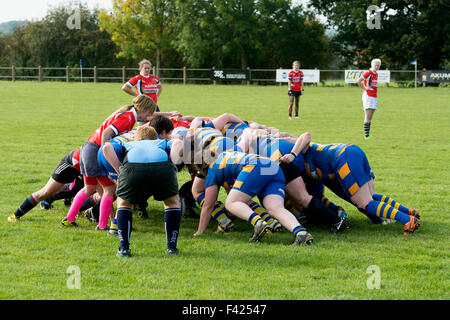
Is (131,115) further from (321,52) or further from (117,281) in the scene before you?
(321,52)

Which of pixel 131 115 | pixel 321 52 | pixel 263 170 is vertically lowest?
pixel 263 170

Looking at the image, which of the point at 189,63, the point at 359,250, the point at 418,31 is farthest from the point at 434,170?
the point at 189,63

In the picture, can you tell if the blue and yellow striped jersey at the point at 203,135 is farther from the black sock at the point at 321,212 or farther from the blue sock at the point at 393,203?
the blue sock at the point at 393,203

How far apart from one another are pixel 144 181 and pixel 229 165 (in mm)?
1158

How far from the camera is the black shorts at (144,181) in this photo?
17.6 feet

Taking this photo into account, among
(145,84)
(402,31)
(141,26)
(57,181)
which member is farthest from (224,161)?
(141,26)

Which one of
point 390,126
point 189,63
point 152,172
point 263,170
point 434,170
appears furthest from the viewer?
point 189,63

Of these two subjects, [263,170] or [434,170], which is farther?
[434,170]

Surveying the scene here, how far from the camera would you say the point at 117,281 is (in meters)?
4.69

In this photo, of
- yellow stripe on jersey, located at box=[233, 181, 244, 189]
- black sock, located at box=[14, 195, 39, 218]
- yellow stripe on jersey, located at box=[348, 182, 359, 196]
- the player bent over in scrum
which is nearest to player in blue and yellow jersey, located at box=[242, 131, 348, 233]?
yellow stripe on jersey, located at box=[348, 182, 359, 196]

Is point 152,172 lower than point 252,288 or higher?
higher

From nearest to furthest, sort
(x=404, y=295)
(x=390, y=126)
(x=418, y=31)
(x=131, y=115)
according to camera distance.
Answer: (x=404, y=295)
(x=131, y=115)
(x=390, y=126)
(x=418, y=31)

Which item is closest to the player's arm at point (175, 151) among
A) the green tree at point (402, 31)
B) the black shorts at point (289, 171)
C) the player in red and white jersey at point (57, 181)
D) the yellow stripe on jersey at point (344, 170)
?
the black shorts at point (289, 171)

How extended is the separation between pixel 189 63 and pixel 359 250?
1953 inches
